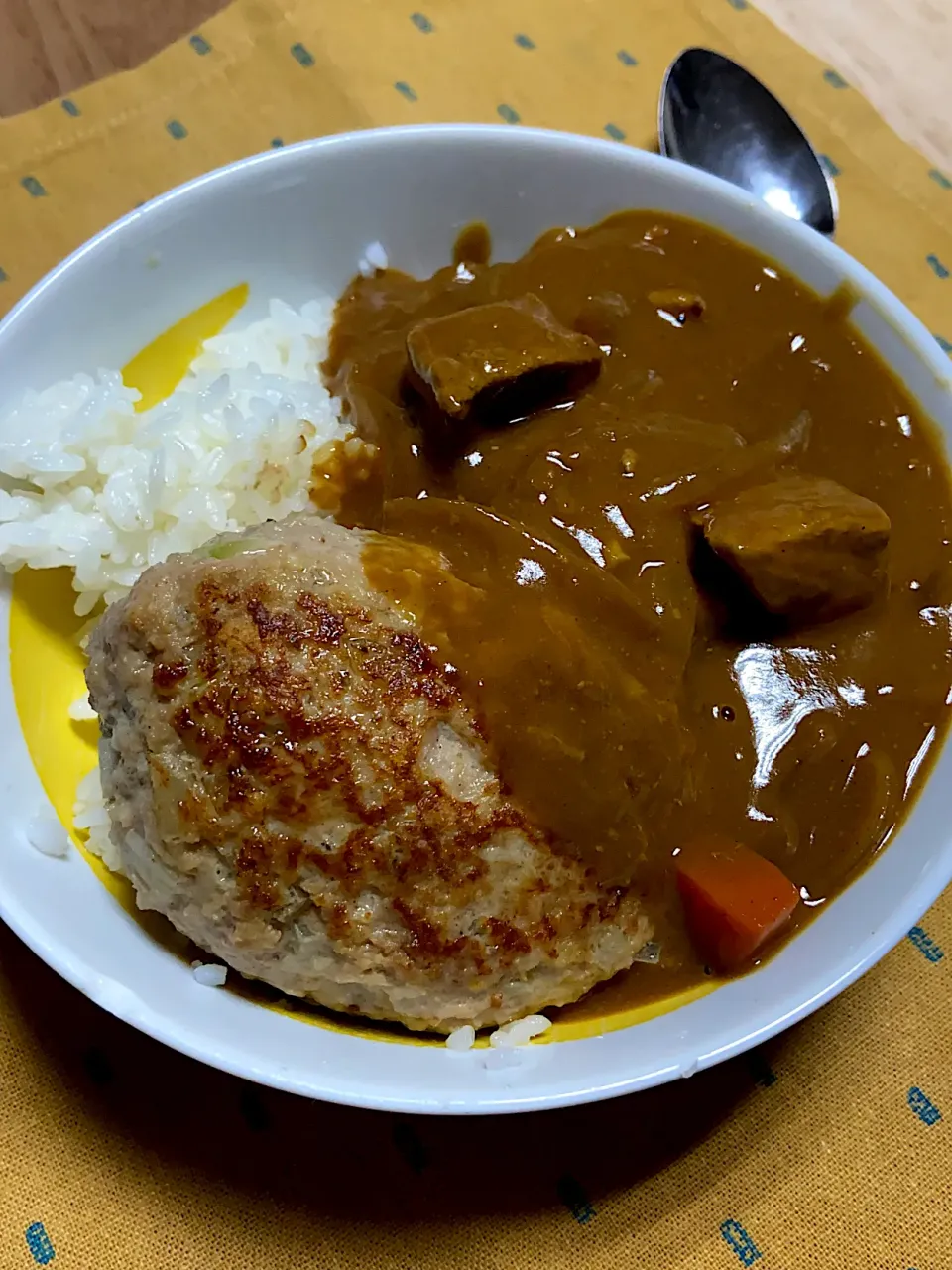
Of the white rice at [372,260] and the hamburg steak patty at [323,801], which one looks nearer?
the hamburg steak patty at [323,801]

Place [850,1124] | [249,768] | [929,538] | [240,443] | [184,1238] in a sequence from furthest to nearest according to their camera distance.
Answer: [240,443]
[929,538]
[850,1124]
[184,1238]
[249,768]

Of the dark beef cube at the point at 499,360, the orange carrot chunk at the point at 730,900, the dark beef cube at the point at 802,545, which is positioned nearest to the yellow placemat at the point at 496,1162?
the orange carrot chunk at the point at 730,900

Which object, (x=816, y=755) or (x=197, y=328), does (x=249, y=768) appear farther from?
(x=197, y=328)

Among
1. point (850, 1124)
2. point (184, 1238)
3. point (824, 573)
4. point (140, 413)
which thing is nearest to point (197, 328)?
point (140, 413)

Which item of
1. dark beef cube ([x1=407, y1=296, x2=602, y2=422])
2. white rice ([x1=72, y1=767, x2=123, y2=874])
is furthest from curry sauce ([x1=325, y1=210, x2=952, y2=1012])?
white rice ([x1=72, y1=767, x2=123, y2=874])

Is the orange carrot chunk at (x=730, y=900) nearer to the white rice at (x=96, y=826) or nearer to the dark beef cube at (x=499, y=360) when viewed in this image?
the dark beef cube at (x=499, y=360)

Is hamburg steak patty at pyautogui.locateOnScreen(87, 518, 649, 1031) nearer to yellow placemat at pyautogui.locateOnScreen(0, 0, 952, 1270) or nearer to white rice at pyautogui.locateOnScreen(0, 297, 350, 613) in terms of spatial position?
yellow placemat at pyautogui.locateOnScreen(0, 0, 952, 1270)
